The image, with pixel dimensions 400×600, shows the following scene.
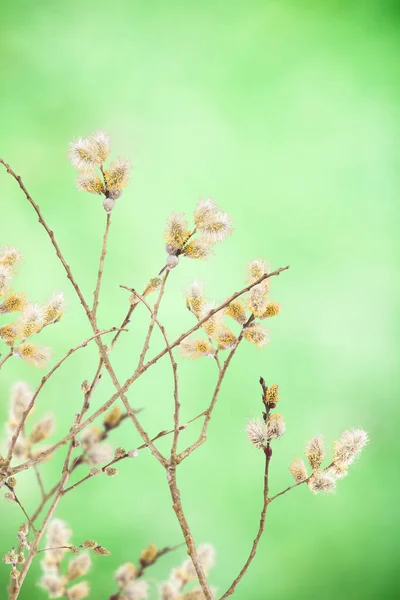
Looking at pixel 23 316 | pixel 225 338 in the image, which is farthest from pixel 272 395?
pixel 23 316

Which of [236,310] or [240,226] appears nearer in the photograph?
[236,310]

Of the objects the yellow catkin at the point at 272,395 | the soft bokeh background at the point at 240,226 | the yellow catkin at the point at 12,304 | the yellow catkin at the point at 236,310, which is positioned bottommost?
the yellow catkin at the point at 272,395

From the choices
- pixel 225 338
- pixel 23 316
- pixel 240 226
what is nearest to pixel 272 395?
pixel 225 338

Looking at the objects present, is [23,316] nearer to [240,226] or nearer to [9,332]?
[9,332]

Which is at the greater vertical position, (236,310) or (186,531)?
(236,310)

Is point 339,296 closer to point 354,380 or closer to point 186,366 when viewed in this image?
point 354,380

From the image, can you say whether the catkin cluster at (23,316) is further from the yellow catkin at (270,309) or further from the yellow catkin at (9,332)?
the yellow catkin at (270,309)

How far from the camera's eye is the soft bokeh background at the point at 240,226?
116 centimetres

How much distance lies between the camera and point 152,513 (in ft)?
3.74

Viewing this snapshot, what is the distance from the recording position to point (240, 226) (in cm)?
128

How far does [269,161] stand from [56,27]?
0.48 metres

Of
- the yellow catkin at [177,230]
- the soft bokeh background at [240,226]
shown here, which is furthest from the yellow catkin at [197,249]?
the soft bokeh background at [240,226]

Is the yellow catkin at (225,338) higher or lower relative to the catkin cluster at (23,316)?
lower

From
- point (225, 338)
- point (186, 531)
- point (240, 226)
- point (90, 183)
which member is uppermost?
point (240, 226)
